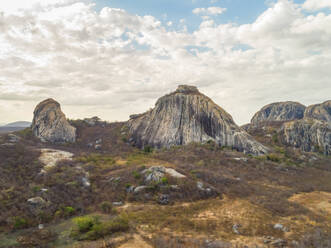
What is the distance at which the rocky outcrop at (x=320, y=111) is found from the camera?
377ft

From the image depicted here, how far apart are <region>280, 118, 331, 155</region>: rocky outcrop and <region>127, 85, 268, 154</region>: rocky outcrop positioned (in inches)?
808

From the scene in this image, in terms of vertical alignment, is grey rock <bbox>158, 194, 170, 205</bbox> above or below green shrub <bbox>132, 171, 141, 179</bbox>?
below

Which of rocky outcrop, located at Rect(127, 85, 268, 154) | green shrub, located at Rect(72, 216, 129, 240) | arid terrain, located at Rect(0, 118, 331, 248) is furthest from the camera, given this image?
rocky outcrop, located at Rect(127, 85, 268, 154)

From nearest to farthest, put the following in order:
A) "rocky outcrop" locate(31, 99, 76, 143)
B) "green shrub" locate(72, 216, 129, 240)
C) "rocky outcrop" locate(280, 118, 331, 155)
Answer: "green shrub" locate(72, 216, 129, 240), "rocky outcrop" locate(280, 118, 331, 155), "rocky outcrop" locate(31, 99, 76, 143)

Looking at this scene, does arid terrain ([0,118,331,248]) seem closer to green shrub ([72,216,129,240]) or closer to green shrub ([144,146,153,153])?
green shrub ([72,216,129,240])

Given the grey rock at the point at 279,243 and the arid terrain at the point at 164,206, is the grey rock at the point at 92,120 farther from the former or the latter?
the grey rock at the point at 279,243

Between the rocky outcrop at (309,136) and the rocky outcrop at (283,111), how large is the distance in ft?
206

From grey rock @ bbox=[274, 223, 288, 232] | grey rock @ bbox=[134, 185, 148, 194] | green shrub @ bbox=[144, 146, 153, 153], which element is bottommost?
grey rock @ bbox=[274, 223, 288, 232]

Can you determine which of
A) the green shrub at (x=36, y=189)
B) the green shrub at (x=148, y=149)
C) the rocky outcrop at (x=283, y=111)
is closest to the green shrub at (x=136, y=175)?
the green shrub at (x=36, y=189)

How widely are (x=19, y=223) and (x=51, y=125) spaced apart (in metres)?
59.1

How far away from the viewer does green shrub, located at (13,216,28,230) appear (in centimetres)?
1490

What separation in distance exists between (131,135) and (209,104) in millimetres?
28461

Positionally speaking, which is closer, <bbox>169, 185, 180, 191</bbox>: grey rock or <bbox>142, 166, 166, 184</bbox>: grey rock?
<bbox>169, 185, 180, 191</bbox>: grey rock

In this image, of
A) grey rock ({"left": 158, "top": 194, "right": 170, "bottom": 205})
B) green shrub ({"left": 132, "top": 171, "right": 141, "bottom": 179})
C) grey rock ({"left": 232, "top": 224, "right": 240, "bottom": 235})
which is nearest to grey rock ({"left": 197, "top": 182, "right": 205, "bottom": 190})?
grey rock ({"left": 158, "top": 194, "right": 170, "bottom": 205})
